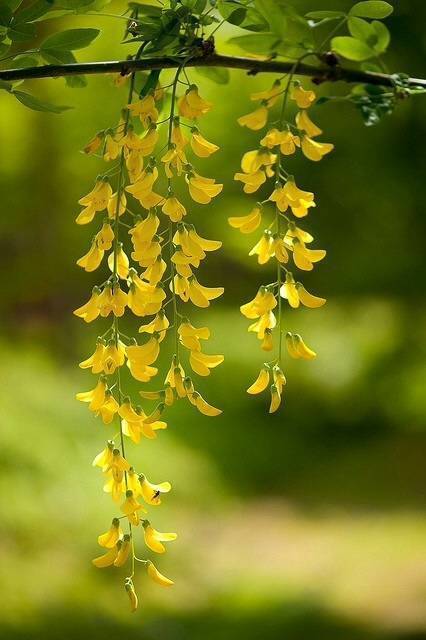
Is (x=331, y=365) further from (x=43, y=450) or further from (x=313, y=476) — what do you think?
(x=43, y=450)

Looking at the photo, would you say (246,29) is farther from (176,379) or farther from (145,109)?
(176,379)

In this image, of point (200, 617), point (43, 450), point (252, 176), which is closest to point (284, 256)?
point (252, 176)

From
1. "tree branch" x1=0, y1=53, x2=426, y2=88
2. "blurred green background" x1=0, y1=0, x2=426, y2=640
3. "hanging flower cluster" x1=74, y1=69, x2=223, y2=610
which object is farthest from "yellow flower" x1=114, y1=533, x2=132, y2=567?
"blurred green background" x1=0, y1=0, x2=426, y2=640

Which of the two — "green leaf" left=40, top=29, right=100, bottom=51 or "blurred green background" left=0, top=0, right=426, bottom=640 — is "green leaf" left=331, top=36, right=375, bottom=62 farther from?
"blurred green background" left=0, top=0, right=426, bottom=640

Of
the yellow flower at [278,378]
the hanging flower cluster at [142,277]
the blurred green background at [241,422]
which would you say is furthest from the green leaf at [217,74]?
the blurred green background at [241,422]

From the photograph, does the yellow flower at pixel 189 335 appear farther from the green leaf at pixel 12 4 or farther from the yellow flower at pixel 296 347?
the green leaf at pixel 12 4

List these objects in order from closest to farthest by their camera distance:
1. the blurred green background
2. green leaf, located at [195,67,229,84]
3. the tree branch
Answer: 1. the tree branch
2. green leaf, located at [195,67,229,84]
3. the blurred green background
